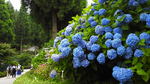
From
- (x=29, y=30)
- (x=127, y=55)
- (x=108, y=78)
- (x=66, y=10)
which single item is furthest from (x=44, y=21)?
(x=29, y=30)

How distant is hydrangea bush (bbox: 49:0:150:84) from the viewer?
446 centimetres

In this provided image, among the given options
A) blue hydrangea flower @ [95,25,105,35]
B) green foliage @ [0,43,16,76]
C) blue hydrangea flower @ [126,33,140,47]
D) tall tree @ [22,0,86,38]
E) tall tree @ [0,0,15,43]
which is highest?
tall tree @ [0,0,15,43]

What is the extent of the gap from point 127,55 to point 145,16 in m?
0.74

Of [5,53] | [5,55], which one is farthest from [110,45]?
[5,55]

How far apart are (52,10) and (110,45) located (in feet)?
58.2

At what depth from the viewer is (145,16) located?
485 centimetres

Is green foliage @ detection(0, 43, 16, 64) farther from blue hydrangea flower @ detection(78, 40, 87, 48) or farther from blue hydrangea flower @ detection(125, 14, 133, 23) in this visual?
blue hydrangea flower @ detection(125, 14, 133, 23)

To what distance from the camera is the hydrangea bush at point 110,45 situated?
14.6 ft

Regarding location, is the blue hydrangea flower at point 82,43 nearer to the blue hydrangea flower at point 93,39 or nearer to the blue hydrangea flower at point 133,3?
the blue hydrangea flower at point 93,39

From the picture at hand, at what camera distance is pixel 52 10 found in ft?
73.0

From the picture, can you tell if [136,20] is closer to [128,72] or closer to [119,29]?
[119,29]

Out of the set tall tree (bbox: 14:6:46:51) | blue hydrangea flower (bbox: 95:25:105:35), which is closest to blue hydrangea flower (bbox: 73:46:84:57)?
blue hydrangea flower (bbox: 95:25:105:35)

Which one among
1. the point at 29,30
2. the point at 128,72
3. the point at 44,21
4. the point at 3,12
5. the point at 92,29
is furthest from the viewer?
the point at 29,30

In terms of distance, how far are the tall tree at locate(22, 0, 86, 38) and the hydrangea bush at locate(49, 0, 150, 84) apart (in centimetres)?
1555
